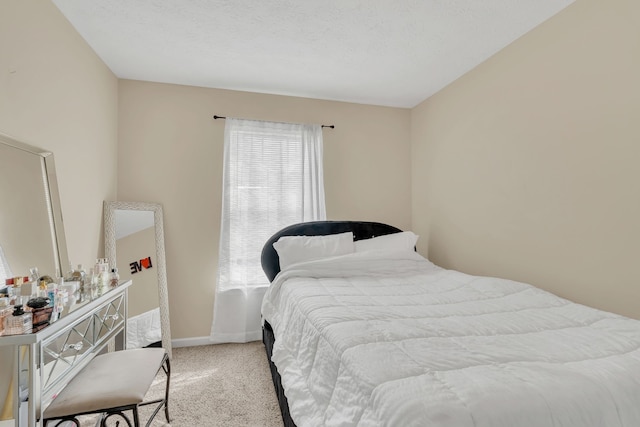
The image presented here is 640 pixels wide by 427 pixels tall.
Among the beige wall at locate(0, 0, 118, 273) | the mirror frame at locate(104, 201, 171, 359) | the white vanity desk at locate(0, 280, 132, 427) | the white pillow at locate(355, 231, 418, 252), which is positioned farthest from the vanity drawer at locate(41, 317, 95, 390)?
the white pillow at locate(355, 231, 418, 252)

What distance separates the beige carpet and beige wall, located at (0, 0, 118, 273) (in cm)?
114

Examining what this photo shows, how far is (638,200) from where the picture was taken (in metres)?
1.66

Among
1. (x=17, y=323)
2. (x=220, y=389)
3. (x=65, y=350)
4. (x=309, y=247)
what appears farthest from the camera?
(x=309, y=247)

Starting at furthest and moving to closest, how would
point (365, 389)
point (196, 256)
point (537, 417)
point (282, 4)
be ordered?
point (196, 256) → point (282, 4) → point (365, 389) → point (537, 417)

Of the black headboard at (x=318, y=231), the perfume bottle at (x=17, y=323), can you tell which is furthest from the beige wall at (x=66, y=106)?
the black headboard at (x=318, y=231)

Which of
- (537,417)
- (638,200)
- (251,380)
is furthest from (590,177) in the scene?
(251,380)

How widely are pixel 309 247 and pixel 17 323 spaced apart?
204 centimetres

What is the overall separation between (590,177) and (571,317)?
2.96ft

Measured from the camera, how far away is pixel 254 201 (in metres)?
3.20

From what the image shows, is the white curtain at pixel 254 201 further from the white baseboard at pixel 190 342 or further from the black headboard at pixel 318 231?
the black headboard at pixel 318 231

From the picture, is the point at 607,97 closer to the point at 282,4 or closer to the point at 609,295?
the point at 609,295

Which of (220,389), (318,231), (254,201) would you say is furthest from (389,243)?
(220,389)

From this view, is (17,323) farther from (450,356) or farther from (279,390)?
(450,356)

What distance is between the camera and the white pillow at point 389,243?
3035 millimetres
